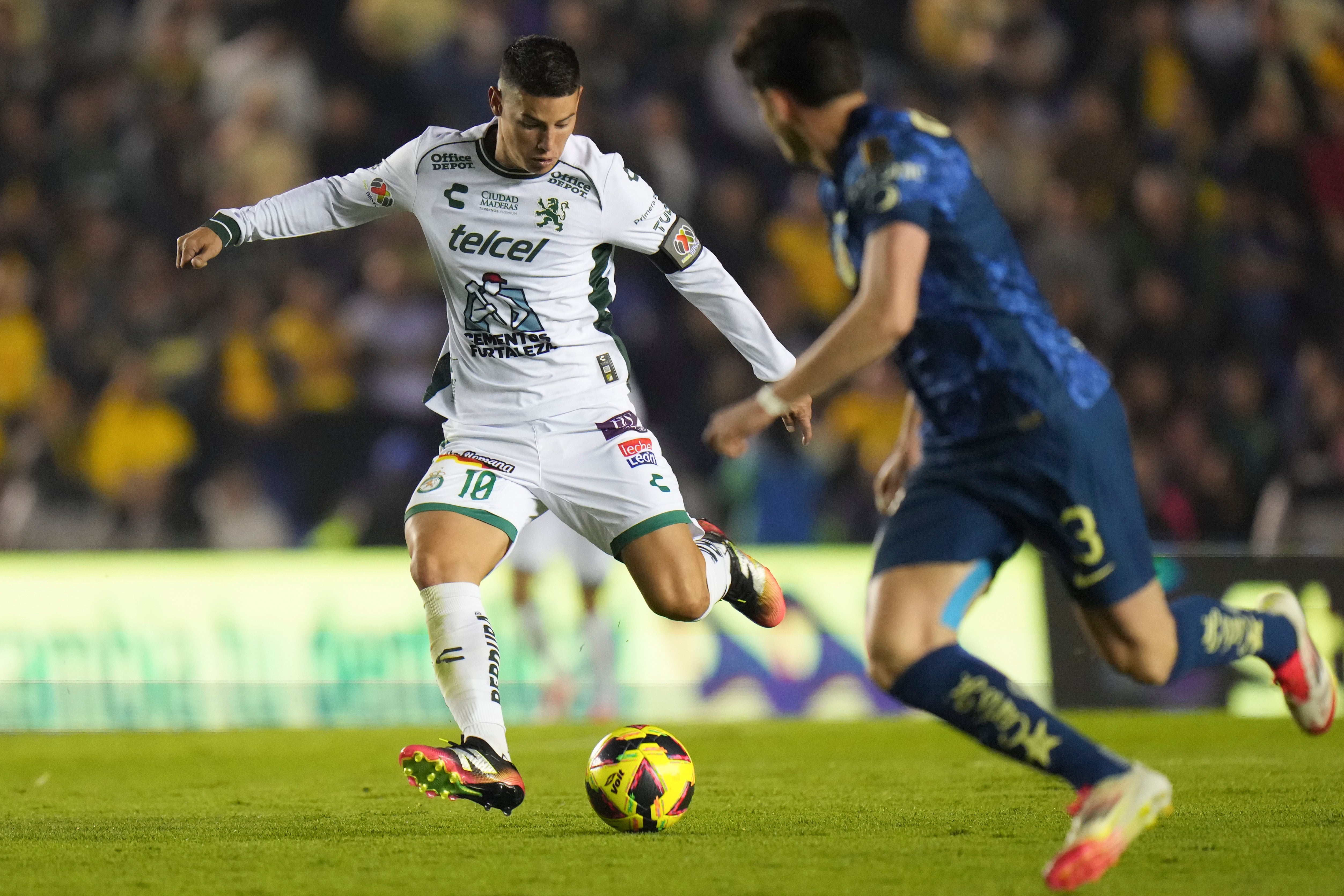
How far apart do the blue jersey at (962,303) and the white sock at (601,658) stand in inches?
235

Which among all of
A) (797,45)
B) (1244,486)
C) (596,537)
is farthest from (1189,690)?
(797,45)

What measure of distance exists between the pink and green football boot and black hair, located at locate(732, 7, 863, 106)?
2.25 metres

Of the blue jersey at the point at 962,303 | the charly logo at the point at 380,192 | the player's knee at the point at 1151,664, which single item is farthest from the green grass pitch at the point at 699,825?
the charly logo at the point at 380,192

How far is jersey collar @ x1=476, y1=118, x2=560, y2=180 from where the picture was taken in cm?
583

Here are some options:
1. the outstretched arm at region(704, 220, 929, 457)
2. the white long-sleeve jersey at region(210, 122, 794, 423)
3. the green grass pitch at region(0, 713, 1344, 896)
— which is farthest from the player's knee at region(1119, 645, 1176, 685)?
the white long-sleeve jersey at region(210, 122, 794, 423)

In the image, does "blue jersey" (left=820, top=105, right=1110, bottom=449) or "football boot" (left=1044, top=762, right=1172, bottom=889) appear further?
"blue jersey" (left=820, top=105, right=1110, bottom=449)

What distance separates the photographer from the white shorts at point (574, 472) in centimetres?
581

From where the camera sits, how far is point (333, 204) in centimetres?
600

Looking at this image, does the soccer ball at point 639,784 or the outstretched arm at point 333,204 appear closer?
the soccer ball at point 639,784

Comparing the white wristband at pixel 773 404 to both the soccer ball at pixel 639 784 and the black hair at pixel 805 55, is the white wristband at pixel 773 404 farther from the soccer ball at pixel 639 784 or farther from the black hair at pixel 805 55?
the soccer ball at pixel 639 784

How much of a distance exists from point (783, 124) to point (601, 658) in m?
6.15

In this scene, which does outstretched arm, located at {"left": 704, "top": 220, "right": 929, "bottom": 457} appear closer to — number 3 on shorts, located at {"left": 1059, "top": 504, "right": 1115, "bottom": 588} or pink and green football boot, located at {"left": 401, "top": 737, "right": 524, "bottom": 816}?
number 3 on shorts, located at {"left": 1059, "top": 504, "right": 1115, "bottom": 588}

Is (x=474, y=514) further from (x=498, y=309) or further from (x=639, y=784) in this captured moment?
(x=639, y=784)

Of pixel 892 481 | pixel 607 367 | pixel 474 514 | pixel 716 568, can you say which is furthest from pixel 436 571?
pixel 892 481
